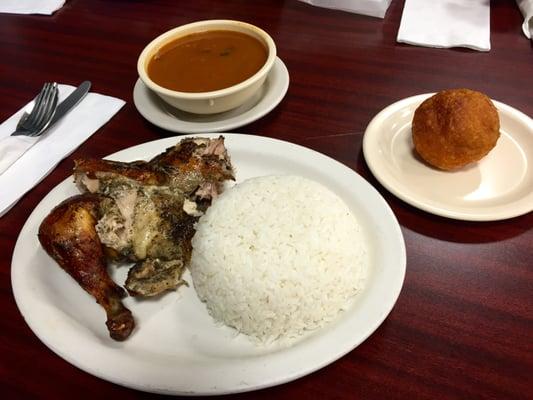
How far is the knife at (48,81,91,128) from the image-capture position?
1825mm

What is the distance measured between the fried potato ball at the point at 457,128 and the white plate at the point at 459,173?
0.07m

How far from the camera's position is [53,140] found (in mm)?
1755

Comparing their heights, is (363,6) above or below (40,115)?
below

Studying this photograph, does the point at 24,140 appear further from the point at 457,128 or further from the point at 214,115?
the point at 457,128

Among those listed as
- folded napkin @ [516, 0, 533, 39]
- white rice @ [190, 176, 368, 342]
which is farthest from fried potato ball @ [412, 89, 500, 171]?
folded napkin @ [516, 0, 533, 39]

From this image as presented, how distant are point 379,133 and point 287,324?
31.5 inches

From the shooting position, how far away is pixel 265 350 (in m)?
1.12

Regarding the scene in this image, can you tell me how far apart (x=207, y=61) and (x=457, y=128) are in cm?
95

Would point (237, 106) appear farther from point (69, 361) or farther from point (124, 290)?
point (69, 361)

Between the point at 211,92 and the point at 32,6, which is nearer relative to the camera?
the point at 211,92

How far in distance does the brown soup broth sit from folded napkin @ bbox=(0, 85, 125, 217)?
297 millimetres

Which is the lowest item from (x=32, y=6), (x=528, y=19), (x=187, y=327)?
(x=528, y=19)

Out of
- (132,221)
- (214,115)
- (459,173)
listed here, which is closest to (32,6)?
(214,115)

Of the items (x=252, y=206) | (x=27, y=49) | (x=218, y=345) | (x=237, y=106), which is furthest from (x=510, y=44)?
(x=27, y=49)
